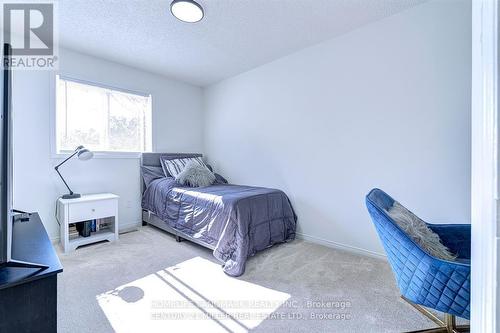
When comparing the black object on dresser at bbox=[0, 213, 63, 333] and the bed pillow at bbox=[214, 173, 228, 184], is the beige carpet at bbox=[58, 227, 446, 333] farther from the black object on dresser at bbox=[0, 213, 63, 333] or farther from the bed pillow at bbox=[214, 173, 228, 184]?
the bed pillow at bbox=[214, 173, 228, 184]

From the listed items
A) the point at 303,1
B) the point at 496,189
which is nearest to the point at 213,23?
the point at 303,1

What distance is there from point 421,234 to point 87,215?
3.11m

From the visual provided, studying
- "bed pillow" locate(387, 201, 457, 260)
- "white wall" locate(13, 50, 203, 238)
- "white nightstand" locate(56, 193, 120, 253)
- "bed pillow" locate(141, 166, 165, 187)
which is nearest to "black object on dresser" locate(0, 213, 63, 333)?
"bed pillow" locate(387, 201, 457, 260)

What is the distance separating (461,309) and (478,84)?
3.77ft

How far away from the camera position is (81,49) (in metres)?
2.83

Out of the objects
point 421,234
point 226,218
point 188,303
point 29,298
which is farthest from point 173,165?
point 421,234

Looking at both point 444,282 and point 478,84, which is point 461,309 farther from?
point 478,84

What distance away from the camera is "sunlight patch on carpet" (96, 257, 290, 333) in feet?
4.73

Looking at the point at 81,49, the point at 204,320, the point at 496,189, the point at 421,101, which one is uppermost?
the point at 81,49

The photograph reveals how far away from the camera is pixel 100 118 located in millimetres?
3205

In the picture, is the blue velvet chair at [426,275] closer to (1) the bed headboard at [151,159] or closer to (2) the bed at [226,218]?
(2) the bed at [226,218]

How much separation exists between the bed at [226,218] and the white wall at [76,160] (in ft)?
1.61

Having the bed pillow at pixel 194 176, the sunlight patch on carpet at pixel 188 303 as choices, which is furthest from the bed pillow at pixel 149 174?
the sunlight patch on carpet at pixel 188 303

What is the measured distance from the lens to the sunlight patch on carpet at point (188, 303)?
1.44 metres
